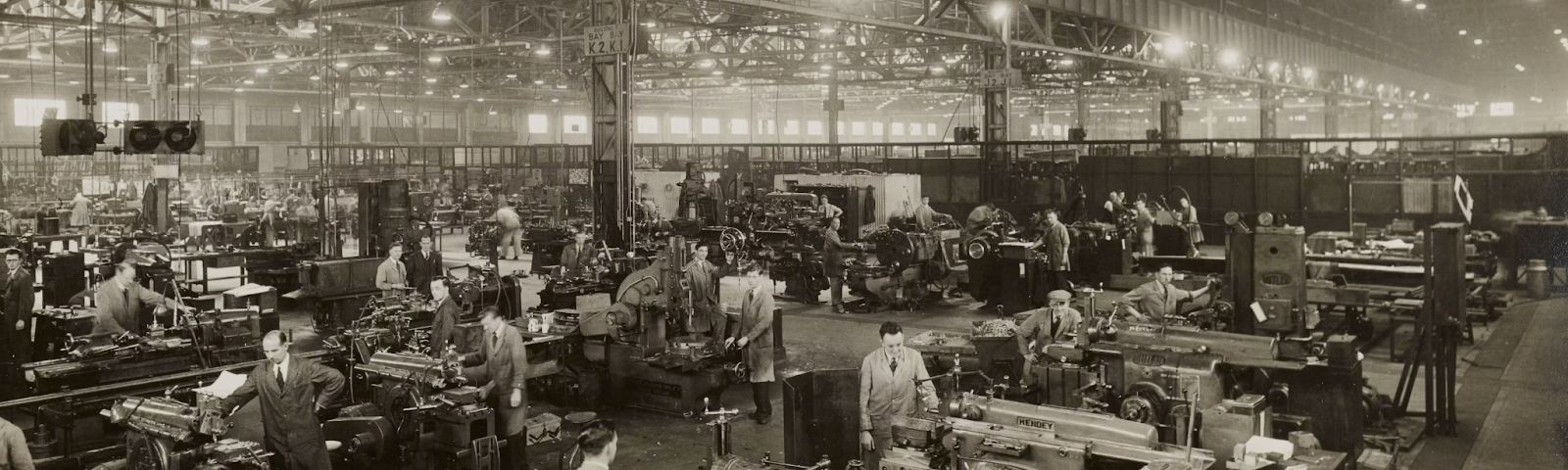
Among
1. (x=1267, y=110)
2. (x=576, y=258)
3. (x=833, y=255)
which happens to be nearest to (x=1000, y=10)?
(x=833, y=255)

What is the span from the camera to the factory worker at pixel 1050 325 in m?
9.84

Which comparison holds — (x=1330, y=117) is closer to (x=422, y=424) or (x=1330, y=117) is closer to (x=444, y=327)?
(x=444, y=327)

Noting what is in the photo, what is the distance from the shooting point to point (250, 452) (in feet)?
21.7

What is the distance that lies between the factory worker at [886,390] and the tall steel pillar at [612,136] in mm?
8741

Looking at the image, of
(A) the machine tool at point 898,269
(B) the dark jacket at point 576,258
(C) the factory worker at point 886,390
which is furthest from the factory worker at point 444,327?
(A) the machine tool at point 898,269

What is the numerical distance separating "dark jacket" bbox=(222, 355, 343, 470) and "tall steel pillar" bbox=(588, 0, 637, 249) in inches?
345

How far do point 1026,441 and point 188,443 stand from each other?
202 inches

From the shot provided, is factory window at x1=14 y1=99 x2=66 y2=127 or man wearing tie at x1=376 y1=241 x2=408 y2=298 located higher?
factory window at x1=14 y1=99 x2=66 y2=127

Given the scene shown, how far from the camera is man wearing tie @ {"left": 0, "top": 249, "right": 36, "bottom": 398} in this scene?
39.4ft

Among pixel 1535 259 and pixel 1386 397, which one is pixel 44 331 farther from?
pixel 1535 259

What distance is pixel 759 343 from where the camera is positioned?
10.9 metres

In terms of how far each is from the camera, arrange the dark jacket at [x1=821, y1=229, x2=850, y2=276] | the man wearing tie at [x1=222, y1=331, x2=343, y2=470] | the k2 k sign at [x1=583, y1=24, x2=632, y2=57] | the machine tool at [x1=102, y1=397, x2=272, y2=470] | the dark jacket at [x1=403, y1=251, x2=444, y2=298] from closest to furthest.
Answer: the machine tool at [x1=102, y1=397, x2=272, y2=470] → the man wearing tie at [x1=222, y1=331, x2=343, y2=470] → the dark jacket at [x1=403, y1=251, x2=444, y2=298] → the k2 k sign at [x1=583, y1=24, x2=632, y2=57] → the dark jacket at [x1=821, y1=229, x2=850, y2=276]

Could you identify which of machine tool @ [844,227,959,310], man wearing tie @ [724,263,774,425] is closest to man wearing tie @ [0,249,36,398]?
man wearing tie @ [724,263,774,425]

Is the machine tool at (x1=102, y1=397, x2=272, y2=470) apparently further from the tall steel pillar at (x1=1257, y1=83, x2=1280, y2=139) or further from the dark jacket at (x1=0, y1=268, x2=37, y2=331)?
the tall steel pillar at (x1=1257, y1=83, x2=1280, y2=139)
